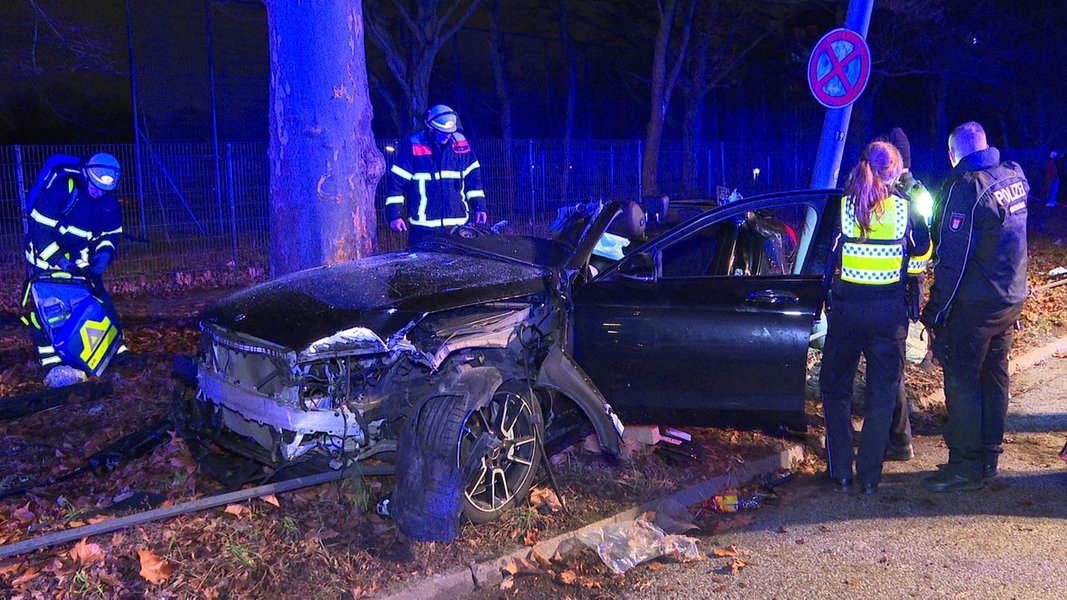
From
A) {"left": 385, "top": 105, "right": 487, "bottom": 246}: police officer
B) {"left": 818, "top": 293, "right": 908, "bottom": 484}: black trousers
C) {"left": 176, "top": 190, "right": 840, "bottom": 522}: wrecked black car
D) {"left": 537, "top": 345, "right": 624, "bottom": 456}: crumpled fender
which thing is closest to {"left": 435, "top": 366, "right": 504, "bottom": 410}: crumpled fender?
{"left": 176, "top": 190, "right": 840, "bottom": 522}: wrecked black car

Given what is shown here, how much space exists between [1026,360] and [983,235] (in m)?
3.63

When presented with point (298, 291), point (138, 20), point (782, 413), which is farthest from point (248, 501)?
point (138, 20)

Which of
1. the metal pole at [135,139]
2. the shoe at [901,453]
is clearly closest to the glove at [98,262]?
the metal pole at [135,139]

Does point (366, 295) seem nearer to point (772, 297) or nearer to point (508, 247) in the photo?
point (508, 247)

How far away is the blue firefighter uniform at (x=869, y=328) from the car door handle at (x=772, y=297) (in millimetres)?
234

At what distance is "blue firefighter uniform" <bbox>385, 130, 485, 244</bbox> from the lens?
719 cm

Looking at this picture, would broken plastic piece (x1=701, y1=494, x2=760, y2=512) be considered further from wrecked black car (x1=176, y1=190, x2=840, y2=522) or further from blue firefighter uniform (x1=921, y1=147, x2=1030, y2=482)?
blue firefighter uniform (x1=921, y1=147, x2=1030, y2=482)

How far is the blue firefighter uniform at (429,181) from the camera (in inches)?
283

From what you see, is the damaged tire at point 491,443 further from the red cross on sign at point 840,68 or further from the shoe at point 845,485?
the red cross on sign at point 840,68

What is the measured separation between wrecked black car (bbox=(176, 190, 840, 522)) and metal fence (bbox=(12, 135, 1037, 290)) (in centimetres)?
591

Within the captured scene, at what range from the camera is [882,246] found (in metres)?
4.69

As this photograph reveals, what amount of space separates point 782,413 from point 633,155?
13215mm

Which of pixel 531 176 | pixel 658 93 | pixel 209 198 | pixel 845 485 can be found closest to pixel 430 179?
pixel 845 485

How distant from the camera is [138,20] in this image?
15.3 meters
